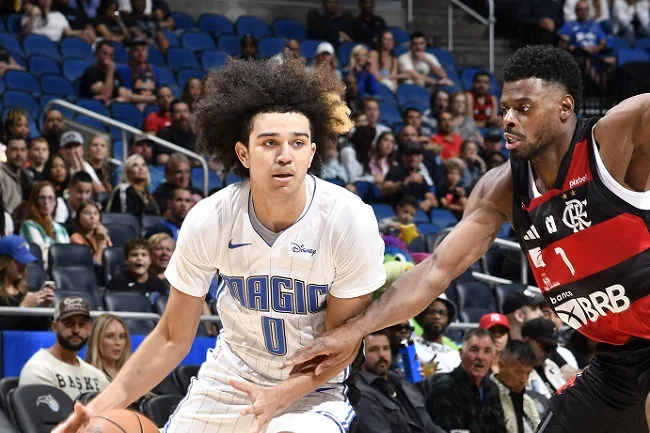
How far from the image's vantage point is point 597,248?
450 cm

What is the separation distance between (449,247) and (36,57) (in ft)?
28.7

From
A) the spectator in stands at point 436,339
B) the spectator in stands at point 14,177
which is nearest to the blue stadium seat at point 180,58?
the spectator in stands at point 14,177

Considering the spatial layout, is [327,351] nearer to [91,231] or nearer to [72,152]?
[91,231]

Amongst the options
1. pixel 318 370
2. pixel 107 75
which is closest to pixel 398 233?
pixel 107 75

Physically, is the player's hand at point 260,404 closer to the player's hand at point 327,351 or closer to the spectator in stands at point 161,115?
the player's hand at point 327,351

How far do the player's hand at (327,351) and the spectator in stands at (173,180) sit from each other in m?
6.25

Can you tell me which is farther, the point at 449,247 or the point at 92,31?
the point at 92,31

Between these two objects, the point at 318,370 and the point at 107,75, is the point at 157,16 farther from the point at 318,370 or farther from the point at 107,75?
the point at 318,370

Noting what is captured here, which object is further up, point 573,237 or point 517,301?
point 573,237

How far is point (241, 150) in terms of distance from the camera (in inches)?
173

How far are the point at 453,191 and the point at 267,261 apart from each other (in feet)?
26.8

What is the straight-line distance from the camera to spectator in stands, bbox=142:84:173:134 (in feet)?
39.1

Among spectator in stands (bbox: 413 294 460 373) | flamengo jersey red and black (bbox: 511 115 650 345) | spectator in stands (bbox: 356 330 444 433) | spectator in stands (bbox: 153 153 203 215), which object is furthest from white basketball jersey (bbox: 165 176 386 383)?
spectator in stands (bbox: 153 153 203 215)

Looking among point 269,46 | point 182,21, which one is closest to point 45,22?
point 182,21
